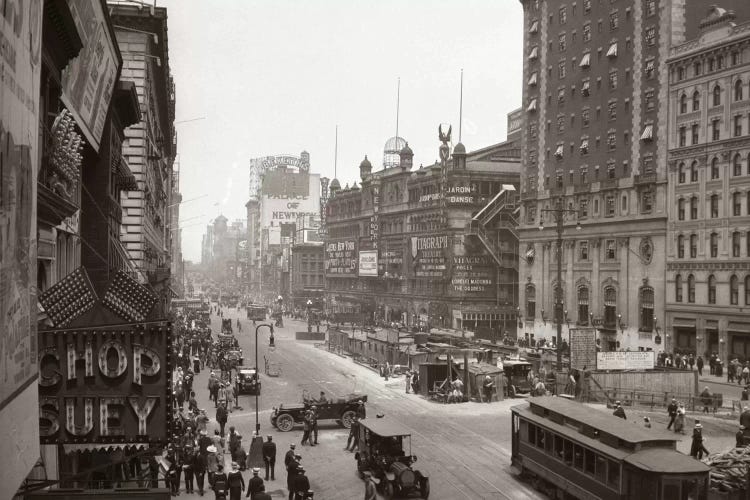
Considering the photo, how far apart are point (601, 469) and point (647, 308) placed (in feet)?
162

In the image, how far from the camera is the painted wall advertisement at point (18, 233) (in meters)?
8.30

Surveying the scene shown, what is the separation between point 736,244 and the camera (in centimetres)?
5797

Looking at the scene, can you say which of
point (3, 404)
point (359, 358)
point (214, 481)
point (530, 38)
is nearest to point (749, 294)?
point (359, 358)

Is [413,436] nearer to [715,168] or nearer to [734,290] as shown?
[734,290]

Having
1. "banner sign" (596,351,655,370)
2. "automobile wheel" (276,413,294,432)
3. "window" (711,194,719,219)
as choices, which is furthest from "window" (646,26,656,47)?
"automobile wheel" (276,413,294,432)

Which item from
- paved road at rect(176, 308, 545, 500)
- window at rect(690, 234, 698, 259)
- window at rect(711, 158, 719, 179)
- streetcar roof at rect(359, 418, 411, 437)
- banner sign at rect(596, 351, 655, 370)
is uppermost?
window at rect(711, 158, 719, 179)

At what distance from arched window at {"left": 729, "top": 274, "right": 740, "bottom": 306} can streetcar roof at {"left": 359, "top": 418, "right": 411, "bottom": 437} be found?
40389 millimetres

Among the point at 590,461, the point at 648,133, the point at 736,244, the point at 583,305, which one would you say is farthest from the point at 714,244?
the point at 590,461

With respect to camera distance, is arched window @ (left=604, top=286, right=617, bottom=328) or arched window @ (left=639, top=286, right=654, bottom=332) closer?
arched window @ (left=639, top=286, right=654, bottom=332)

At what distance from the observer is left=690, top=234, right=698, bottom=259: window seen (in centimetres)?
6184

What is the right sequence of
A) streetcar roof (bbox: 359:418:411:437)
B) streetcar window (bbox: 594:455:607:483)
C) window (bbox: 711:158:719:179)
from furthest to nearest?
window (bbox: 711:158:719:179) < streetcar roof (bbox: 359:418:411:437) < streetcar window (bbox: 594:455:607:483)

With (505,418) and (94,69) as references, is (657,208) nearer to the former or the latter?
(505,418)

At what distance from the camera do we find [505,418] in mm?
37250

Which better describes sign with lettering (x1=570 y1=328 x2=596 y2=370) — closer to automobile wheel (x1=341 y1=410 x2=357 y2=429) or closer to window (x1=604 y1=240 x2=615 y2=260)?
automobile wheel (x1=341 y1=410 x2=357 y2=429)
